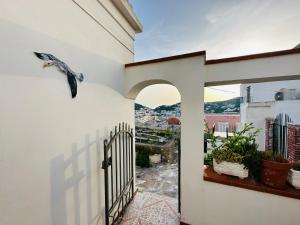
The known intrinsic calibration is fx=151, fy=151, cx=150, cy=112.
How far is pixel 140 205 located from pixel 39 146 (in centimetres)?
265

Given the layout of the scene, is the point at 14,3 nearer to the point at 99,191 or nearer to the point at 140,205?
the point at 99,191

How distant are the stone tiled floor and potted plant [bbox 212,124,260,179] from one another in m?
1.36

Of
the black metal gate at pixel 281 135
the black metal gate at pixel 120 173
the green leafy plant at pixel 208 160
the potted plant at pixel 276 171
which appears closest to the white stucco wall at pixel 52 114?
the black metal gate at pixel 120 173

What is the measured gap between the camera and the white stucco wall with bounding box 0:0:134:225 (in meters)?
1.29

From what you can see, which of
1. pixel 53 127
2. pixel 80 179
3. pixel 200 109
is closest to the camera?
pixel 53 127

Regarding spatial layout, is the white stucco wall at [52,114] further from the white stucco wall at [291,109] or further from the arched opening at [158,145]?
the white stucco wall at [291,109]

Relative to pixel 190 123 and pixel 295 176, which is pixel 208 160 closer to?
pixel 190 123

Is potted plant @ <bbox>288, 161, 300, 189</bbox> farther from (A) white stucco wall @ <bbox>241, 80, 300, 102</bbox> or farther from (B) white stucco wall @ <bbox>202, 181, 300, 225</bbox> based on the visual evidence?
(A) white stucco wall @ <bbox>241, 80, 300, 102</bbox>

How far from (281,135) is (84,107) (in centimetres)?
631

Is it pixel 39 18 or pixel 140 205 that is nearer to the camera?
pixel 39 18

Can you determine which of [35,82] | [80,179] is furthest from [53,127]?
[80,179]

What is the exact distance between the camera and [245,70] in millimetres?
2260

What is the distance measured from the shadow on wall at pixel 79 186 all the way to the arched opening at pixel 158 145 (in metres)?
1.47

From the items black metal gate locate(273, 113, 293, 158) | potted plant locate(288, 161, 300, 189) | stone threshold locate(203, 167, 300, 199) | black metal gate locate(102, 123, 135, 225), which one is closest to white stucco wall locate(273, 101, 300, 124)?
black metal gate locate(273, 113, 293, 158)
